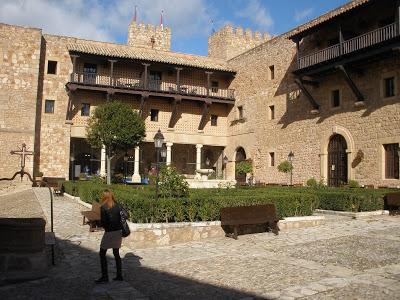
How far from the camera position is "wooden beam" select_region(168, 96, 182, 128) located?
26.4 m

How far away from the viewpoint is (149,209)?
810 centimetres

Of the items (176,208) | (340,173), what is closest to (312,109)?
(340,173)

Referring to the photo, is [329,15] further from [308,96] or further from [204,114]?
[204,114]

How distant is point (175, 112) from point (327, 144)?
36.9 ft

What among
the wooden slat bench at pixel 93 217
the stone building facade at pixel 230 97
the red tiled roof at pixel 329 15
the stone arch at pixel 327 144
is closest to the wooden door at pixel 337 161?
the stone building facade at pixel 230 97

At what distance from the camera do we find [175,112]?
27094 millimetres

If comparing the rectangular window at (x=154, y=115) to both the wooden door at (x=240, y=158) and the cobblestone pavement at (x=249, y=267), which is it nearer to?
the wooden door at (x=240, y=158)

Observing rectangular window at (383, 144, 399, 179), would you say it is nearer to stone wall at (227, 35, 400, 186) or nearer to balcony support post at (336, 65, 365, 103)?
stone wall at (227, 35, 400, 186)

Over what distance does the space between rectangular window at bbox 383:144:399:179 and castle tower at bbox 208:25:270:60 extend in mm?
17560

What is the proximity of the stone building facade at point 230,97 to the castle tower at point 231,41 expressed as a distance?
89mm

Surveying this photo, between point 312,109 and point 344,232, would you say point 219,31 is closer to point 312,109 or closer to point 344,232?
point 312,109

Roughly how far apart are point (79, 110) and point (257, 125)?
37.9 feet

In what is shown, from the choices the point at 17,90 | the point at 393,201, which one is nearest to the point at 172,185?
the point at 393,201

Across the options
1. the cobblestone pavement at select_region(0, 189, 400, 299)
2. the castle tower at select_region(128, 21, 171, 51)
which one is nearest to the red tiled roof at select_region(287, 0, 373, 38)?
the cobblestone pavement at select_region(0, 189, 400, 299)
